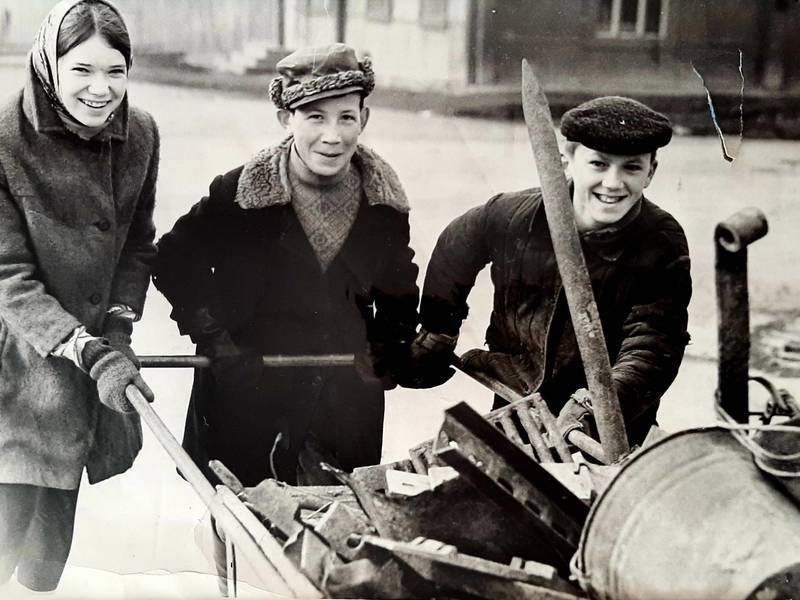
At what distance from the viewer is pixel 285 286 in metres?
2.83

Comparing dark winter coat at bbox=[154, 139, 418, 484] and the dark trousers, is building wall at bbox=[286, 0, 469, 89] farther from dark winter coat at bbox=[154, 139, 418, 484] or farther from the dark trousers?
the dark trousers

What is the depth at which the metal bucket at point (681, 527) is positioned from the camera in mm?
2348

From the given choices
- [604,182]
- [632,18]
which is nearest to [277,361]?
[604,182]

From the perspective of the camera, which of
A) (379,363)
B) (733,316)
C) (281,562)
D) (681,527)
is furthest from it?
(379,363)

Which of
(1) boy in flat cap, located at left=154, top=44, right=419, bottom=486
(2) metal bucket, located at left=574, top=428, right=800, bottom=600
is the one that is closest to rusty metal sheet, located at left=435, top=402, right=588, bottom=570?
(2) metal bucket, located at left=574, top=428, right=800, bottom=600

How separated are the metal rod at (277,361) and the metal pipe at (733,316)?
104 centimetres

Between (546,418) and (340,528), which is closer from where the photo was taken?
(340,528)

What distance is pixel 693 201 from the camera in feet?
9.16

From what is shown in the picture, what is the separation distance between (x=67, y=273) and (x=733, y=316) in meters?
1.86

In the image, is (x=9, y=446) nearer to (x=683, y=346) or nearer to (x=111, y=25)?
(x=111, y=25)

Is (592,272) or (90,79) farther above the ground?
(90,79)

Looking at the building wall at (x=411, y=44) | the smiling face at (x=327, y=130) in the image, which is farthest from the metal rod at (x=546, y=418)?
the building wall at (x=411, y=44)

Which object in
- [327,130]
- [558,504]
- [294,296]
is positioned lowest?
[558,504]

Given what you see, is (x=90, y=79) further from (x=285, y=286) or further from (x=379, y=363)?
(x=379, y=363)
